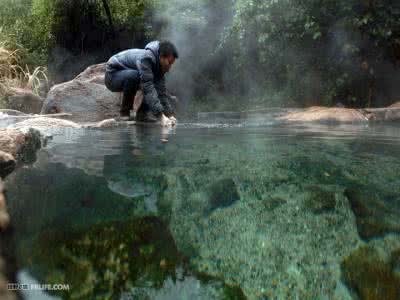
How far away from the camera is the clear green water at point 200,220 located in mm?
1199

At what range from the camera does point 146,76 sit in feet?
17.7

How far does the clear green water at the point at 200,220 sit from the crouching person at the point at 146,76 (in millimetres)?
2247

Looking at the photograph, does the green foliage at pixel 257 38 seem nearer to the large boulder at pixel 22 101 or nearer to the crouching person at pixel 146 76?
the large boulder at pixel 22 101

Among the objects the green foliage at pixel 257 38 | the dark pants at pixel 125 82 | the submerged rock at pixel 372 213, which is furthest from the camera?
the green foliage at pixel 257 38

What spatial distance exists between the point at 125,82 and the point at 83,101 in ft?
4.96

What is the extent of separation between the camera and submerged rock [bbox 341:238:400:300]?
1.13 metres

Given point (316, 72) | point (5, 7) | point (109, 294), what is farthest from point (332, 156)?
point (5, 7)

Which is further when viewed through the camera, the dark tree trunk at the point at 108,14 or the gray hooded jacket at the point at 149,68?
the dark tree trunk at the point at 108,14

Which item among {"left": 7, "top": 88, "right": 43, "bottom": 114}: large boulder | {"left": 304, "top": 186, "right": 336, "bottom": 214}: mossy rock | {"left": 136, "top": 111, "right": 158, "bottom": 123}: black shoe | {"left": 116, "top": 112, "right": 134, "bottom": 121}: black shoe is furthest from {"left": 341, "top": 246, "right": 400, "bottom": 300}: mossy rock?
{"left": 7, "top": 88, "right": 43, "bottom": 114}: large boulder

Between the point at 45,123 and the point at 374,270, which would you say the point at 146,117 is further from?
the point at 374,270

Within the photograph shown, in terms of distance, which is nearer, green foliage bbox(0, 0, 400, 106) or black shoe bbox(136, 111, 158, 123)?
black shoe bbox(136, 111, 158, 123)

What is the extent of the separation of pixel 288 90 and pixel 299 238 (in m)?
8.78

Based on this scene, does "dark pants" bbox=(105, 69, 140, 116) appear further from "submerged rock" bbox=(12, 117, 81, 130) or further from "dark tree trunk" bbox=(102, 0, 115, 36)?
"dark tree trunk" bbox=(102, 0, 115, 36)

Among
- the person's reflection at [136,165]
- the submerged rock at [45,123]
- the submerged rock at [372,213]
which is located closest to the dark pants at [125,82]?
the submerged rock at [45,123]
